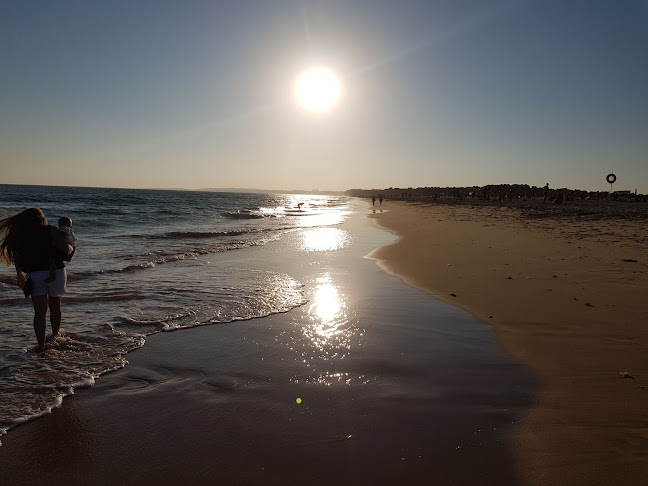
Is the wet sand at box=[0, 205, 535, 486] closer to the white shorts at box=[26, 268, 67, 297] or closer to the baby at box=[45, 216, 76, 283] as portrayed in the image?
the white shorts at box=[26, 268, 67, 297]

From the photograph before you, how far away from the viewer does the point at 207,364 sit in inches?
202

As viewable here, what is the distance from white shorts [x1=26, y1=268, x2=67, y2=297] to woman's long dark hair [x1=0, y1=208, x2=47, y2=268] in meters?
0.26

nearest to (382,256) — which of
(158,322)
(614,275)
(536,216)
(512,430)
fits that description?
(614,275)

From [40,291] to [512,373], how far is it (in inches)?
252

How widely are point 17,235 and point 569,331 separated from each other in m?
8.11

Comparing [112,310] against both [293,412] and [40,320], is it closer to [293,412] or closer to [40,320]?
[40,320]

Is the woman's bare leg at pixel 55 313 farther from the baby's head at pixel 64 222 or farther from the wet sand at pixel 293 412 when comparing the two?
the baby's head at pixel 64 222

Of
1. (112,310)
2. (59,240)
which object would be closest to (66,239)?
(59,240)

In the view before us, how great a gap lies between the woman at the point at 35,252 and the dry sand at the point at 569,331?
240 inches

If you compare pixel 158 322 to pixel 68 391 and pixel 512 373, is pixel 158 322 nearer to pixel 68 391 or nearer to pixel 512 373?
pixel 68 391

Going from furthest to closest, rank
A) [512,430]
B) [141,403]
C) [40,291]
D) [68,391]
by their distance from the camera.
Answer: [40,291]
[68,391]
[141,403]
[512,430]

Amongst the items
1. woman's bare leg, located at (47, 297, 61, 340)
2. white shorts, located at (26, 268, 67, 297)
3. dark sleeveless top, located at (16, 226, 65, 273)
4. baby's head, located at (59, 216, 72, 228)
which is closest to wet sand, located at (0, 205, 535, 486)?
woman's bare leg, located at (47, 297, 61, 340)

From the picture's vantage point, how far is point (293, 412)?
12.8ft

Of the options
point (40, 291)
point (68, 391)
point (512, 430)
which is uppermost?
point (40, 291)
